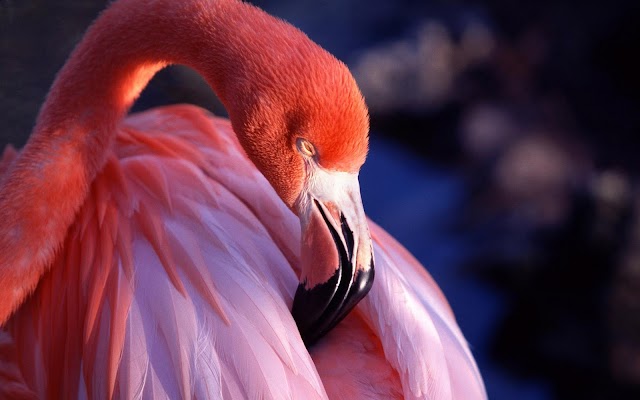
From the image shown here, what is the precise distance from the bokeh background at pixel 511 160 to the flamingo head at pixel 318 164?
149cm

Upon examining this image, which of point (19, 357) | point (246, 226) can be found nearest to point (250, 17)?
point (246, 226)

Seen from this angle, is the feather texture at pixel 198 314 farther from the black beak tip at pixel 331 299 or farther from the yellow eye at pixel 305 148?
the yellow eye at pixel 305 148

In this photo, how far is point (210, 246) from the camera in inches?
67.0

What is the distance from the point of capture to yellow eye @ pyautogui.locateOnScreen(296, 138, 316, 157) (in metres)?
1.57

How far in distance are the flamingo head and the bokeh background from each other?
4.88 ft

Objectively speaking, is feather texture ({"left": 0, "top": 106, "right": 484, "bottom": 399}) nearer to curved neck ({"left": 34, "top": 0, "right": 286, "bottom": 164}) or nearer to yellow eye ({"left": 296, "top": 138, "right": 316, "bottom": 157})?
curved neck ({"left": 34, "top": 0, "right": 286, "bottom": 164})

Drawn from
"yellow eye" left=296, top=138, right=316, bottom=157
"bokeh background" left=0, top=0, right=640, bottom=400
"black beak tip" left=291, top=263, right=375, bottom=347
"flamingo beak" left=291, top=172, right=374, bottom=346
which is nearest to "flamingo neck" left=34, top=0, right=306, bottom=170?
"yellow eye" left=296, top=138, right=316, bottom=157

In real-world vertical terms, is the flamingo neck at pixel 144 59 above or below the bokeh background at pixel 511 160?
above

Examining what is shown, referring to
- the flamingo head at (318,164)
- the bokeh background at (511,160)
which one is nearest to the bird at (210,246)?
the flamingo head at (318,164)

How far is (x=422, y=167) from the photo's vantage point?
372 centimetres

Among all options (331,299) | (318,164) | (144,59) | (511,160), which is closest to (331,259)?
(331,299)

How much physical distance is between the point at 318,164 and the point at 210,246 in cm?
31

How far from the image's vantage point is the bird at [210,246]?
1.54 metres

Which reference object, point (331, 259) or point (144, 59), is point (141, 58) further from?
point (331, 259)
